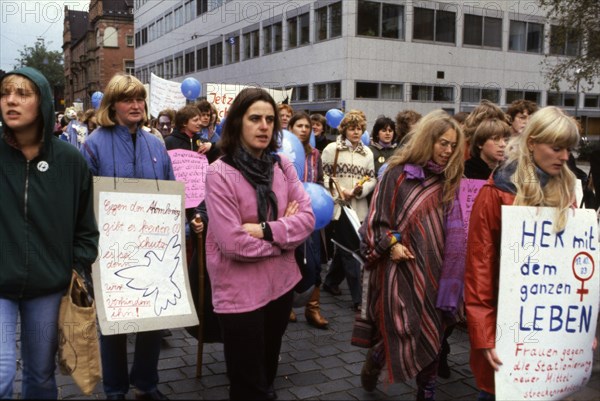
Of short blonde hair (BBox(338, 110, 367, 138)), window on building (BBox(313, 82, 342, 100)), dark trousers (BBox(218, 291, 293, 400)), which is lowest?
dark trousers (BBox(218, 291, 293, 400))

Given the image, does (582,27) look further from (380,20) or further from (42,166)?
(42,166)

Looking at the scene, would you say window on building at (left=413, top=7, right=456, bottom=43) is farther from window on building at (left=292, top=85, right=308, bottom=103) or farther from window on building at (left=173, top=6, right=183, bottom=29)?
window on building at (left=173, top=6, right=183, bottom=29)

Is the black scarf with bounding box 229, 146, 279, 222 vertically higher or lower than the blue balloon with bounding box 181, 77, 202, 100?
lower

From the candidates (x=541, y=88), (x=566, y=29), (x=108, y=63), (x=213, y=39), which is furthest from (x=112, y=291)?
(x=108, y=63)

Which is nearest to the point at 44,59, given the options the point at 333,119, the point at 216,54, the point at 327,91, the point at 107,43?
the point at 107,43

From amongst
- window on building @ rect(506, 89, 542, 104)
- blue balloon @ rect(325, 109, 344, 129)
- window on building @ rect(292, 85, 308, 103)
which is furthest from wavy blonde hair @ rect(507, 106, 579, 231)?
window on building @ rect(506, 89, 542, 104)

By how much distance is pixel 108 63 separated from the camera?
7581 centimetres

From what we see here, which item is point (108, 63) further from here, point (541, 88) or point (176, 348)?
point (176, 348)

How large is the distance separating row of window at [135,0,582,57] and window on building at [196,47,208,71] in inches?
214

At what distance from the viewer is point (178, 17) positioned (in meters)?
47.5

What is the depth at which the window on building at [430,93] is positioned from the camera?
28953 millimetres

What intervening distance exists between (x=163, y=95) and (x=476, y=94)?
883 inches

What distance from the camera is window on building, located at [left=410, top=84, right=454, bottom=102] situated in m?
29.0

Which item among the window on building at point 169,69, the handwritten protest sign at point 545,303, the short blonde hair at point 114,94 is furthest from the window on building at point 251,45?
the handwritten protest sign at point 545,303
